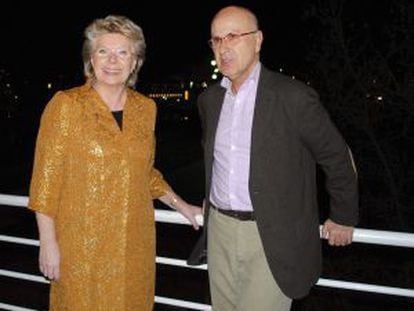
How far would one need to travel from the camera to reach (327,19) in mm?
11195

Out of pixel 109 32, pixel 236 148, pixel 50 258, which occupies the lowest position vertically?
pixel 50 258

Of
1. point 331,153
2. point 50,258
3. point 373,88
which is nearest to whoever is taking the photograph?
point 331,153

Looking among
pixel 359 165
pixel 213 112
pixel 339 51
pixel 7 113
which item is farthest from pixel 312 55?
pixel 7 113

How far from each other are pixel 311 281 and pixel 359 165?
10.6m

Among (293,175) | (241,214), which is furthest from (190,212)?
(293,175)

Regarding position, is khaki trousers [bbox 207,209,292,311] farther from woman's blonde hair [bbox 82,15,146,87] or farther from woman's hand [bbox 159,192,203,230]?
woman's blonde hair [bbox 82,15,146,87]

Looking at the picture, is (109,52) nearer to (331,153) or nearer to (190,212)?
(190,212)

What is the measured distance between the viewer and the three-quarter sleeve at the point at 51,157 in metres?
2.30

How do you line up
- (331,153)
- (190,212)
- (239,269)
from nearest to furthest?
(331,153)
(239,269)
(190,212)

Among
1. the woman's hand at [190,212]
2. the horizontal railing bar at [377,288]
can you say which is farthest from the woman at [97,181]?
the horizontal railing bar at [377,288]

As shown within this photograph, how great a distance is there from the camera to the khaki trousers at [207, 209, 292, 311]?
244 centimetres

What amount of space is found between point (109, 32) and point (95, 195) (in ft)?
2.65

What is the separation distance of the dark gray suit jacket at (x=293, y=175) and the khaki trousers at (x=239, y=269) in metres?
0.07

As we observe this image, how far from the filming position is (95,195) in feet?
7.83
